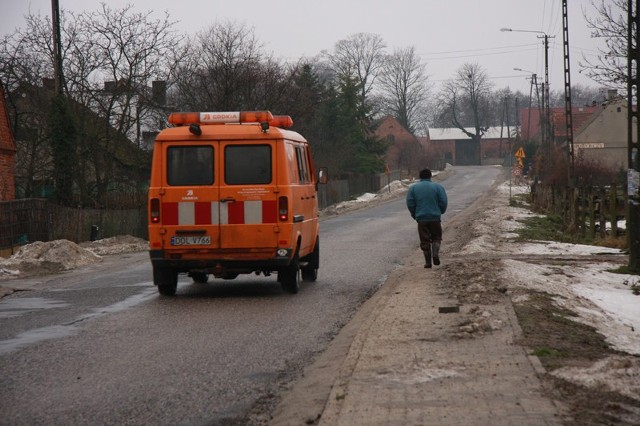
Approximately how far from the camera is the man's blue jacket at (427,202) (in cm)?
1675

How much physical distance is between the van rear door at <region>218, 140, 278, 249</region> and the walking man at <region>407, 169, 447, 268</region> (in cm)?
351

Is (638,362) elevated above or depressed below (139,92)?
below

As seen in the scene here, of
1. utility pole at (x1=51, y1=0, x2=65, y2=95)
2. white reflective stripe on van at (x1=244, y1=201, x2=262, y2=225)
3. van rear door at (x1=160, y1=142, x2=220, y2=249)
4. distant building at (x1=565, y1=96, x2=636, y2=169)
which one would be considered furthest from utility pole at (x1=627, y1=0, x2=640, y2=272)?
distant building at (x1=565, y1=96, x2=636, y2=169)

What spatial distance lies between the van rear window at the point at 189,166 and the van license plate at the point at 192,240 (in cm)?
79

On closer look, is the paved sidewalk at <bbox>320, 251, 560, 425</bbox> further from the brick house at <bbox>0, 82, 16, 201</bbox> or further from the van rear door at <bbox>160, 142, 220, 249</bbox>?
the brick house at <bbox>0, 82, 16, 201</bbox>

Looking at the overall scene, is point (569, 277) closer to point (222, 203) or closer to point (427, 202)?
point (427, 202)

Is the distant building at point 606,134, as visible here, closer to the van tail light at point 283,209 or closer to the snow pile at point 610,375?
the van tail light at point 283,209

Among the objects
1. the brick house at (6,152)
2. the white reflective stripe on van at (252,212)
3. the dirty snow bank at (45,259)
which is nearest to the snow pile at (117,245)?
the dirty snow bank at (45,259)

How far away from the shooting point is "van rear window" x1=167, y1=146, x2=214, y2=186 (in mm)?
14062

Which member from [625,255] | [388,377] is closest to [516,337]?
[388,377]

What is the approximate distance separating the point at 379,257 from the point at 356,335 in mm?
11736

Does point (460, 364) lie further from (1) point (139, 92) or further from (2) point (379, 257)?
(1) point (139, 92)

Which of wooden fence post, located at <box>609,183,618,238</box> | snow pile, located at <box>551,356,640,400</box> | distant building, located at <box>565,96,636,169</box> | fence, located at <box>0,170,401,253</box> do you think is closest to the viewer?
snow pile, located at <box>551,356,640,400</box>

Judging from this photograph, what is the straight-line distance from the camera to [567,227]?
31484 mm
